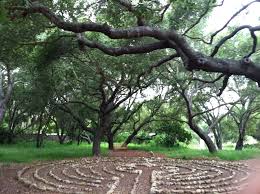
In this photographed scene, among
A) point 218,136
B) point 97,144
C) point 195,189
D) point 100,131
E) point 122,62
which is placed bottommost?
point 195,189

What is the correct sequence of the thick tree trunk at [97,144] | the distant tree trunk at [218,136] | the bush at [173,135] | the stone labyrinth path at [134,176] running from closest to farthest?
the stone labyrinth path at [134,176]
the thick tree trunk at [97,144]
the bush at [173,135]
the distant tree trunk at [218,136]

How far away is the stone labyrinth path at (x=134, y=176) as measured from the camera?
11.0 metres

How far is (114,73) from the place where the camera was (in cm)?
1984

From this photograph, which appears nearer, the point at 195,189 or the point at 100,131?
the point at 195,189

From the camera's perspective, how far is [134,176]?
13.2 metres

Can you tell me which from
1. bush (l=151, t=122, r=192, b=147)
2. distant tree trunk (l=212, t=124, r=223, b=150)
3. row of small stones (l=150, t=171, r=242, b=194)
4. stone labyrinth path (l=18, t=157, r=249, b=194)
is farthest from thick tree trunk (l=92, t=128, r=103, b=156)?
distant tree trunk (l=212, t=124, r=223, b=150)

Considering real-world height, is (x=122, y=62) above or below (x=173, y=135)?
above

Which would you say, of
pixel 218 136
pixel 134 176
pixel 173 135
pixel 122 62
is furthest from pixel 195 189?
pixel 218 136

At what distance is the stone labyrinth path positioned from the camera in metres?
11.0

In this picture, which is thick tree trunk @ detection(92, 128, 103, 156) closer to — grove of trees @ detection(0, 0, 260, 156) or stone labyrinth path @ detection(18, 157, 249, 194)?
grove of trees @ detection(0, 0, 260, 156)

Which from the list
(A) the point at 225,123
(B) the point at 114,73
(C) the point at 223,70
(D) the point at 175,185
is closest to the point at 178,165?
(D) the point at 175,185

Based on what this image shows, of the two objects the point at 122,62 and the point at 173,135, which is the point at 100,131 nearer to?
the point at 122,62

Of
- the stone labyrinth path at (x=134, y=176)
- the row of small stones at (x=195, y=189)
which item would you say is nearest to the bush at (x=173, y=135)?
the stone labyrinth path at (x=134, y=176)

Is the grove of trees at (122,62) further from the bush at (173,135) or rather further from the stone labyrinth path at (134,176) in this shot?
the stone labyrinth path at (134,176)
